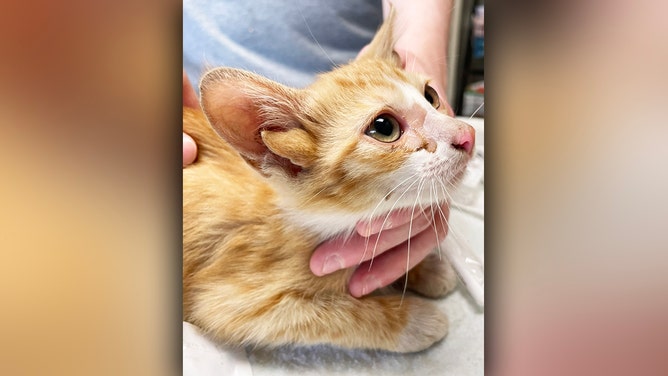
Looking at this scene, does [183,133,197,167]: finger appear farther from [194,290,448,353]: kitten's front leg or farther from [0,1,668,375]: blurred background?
[194,290,448,353]: kitten's front leg

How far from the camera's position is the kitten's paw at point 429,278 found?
1.17 metres

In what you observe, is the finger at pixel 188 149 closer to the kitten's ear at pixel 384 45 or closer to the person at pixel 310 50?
the person at pixel 310 50

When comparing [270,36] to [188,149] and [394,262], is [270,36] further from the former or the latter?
[394,262]

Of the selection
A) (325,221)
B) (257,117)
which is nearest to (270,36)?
(257,117)

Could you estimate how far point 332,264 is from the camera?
115 centimetres

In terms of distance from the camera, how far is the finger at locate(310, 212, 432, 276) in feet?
3.76

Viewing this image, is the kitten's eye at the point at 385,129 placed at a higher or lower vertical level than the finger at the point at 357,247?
higher

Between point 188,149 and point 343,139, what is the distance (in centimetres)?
36

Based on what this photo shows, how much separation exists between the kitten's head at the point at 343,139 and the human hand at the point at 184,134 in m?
0.06

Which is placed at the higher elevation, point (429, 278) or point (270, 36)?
point (270, 36)
